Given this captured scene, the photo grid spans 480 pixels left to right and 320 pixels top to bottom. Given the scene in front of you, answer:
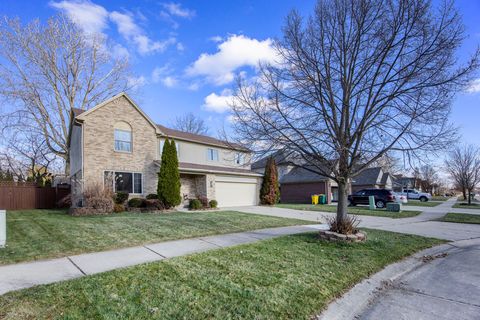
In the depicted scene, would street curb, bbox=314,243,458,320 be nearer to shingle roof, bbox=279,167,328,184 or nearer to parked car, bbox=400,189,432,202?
shingle roof, bbox=279,167,328,184

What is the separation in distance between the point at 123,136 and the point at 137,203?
4535mm

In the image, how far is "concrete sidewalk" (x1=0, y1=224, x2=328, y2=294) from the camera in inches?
181

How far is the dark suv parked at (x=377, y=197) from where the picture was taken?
A: 971 inches

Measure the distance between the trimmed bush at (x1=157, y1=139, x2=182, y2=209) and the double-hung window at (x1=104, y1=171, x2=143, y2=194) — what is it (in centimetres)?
178

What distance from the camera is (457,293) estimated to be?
15.9 ft

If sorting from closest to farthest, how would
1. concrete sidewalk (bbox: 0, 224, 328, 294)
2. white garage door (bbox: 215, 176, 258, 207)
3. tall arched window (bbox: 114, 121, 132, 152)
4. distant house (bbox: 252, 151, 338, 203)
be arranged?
concrete sidewalk (bbox: 0, 224, 328, 294), tall arched window (bbox: 114, 121, 132, 152), white garage door (bbox: 215, 176, 258, 207), distant house (bbox: 252, 151, 338, 203)

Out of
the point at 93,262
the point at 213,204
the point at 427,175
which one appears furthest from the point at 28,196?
the point at 427,175

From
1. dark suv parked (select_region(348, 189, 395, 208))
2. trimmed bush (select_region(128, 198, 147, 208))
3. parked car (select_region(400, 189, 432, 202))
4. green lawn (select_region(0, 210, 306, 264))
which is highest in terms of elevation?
trimmed bush (select_region(128, 198, 147, 208))

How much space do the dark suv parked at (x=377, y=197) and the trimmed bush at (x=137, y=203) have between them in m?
19.4

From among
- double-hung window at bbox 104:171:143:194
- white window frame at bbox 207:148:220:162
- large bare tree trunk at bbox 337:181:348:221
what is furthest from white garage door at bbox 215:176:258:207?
large bare tree trunk at bbox 337:181:348:221

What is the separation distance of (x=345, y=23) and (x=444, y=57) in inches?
101

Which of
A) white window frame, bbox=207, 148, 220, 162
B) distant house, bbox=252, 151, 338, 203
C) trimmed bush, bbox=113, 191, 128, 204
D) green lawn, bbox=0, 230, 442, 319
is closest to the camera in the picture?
green lawn, bbox=0, 230, 442, 319

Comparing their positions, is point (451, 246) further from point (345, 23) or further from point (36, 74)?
point (36, 74)

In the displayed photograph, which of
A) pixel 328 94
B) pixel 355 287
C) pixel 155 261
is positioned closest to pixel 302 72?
pixel 328 94
